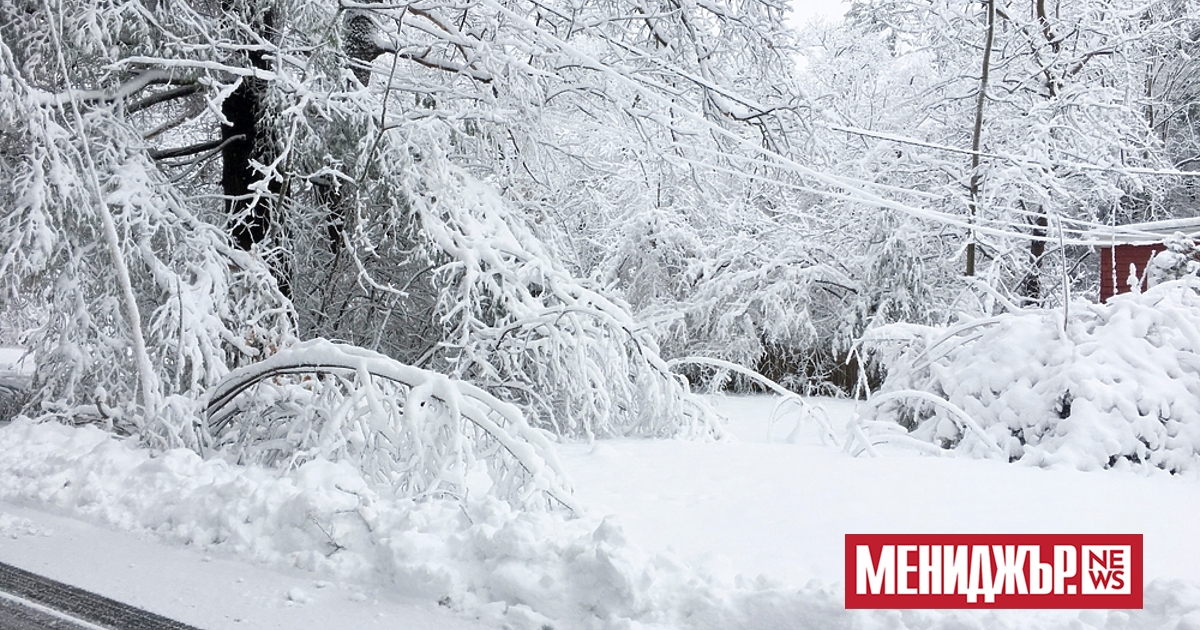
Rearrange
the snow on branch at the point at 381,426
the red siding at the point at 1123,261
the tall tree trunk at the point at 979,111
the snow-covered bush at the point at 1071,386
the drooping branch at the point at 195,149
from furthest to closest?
1. the tall tree trunk at the point at 979,111
2. the red siding at the point at 1123,261
3. the drooping branch at the point at 195,149
4. the snow-covered bush at the point at 1071,386
5. the snow on branch at the point at 381,426

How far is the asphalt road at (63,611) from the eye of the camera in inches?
137

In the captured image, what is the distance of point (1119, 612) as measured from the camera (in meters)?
3.21

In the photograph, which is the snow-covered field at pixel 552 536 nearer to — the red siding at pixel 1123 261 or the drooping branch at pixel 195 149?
the drooping branch at pixel 195 149

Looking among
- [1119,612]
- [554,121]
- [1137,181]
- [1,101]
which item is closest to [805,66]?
[1137,181]

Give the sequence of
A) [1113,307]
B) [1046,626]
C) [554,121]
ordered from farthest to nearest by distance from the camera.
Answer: [554,121]
[1113,307]
[1046,626]

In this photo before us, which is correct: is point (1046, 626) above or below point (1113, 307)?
below

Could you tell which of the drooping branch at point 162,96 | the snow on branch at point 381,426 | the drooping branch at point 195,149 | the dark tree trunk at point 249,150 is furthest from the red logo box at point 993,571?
the drooping branch at point 162,96

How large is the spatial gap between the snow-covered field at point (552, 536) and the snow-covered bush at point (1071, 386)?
471 mm

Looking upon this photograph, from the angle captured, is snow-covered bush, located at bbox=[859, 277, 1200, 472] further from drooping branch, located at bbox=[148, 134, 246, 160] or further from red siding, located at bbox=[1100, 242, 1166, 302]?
red siding, located at bbox=[1100, 242, 1166, 302]

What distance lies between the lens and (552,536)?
13.0 feet

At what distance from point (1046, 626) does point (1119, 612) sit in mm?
280

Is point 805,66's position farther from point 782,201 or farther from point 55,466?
point 55,466

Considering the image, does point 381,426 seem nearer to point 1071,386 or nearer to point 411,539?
point 411,539

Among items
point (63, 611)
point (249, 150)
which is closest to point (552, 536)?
point (63, 611)
